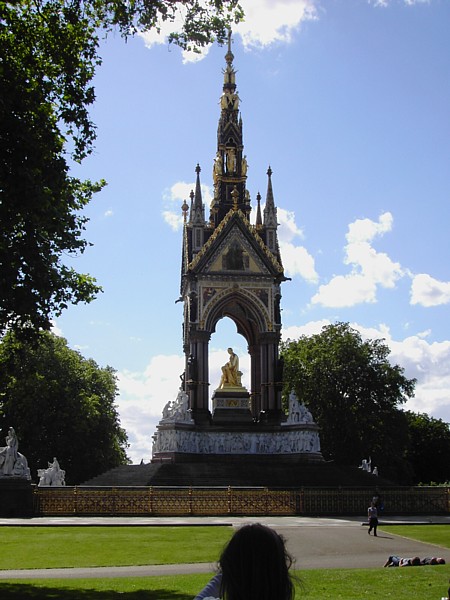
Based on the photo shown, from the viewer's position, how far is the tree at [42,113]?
51.1ft

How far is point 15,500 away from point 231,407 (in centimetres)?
1754

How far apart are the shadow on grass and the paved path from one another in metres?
1.63

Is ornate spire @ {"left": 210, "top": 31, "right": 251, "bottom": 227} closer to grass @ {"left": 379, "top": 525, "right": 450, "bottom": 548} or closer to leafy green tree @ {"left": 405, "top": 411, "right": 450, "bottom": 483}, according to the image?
grass @ {"left": 379, "top": 525, "right": 450, "bottom": 548}

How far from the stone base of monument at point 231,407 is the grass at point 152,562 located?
66.0 ft

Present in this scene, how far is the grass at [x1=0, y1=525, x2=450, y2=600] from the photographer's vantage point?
466 inches

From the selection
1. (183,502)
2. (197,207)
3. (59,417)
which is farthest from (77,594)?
(59,417)

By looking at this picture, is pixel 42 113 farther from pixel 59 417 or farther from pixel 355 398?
pixel 355 398

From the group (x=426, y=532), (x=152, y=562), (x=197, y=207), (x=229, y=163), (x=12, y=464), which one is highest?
(x=229, y=163)

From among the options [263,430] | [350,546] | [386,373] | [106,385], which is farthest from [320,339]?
[350,546]

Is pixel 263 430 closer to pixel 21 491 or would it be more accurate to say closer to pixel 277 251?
pixel 277 251

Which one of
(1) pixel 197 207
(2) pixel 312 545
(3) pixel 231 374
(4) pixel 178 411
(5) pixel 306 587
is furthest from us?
(1) pixel 197 207

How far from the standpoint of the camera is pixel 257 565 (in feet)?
10.9

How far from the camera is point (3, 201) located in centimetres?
1577

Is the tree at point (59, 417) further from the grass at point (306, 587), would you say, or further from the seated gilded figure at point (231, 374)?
the grass at point (306, 587)
